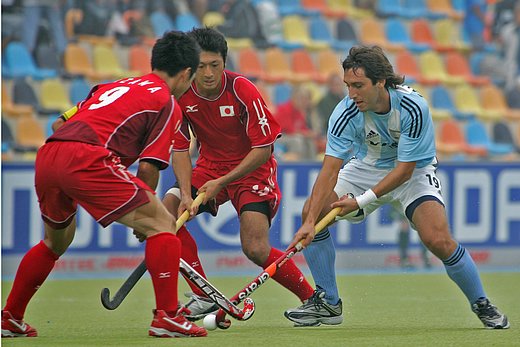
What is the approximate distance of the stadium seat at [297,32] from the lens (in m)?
14.2

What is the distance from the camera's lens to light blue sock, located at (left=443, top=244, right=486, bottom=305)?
19.9 ft

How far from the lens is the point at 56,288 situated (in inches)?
360

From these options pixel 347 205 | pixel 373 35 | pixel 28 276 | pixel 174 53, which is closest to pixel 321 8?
pixel 373 35

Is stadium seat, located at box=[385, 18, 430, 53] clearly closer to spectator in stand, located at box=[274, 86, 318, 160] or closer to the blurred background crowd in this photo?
the blurred background crowd

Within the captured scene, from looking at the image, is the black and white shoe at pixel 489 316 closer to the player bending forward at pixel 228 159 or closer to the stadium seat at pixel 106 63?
the player bending forward at pixel 228 159

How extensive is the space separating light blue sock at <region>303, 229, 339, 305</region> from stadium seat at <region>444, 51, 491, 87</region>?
8981mm

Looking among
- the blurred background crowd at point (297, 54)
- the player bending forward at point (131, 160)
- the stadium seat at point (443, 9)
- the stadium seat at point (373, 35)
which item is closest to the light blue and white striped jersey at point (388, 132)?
the player bending forward at point (131, 160)

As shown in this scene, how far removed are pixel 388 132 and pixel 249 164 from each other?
817mm

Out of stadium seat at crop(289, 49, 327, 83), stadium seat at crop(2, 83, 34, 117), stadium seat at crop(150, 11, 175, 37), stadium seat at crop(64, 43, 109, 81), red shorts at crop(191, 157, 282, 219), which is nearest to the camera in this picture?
red shorts at crop(191, 157, 282, 219)

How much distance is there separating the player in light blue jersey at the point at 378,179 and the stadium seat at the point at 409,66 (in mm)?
8115

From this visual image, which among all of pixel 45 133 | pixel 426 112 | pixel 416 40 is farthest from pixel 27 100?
pixel 426 112

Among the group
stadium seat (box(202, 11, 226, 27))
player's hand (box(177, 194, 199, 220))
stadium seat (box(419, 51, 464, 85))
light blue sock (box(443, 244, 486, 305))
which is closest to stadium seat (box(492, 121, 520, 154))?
stadium seat (box(419, 51, 464, 85))

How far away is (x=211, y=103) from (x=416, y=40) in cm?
913

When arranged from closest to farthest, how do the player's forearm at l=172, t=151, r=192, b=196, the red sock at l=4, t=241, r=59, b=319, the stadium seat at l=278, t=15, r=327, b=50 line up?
1. the red sock at l=4, t=241, r=59, b=319
2. the player's forearm at l=172, t=151, r=192, b=196
3. the stadium seat at l=278, t=15, r=327, b=50
